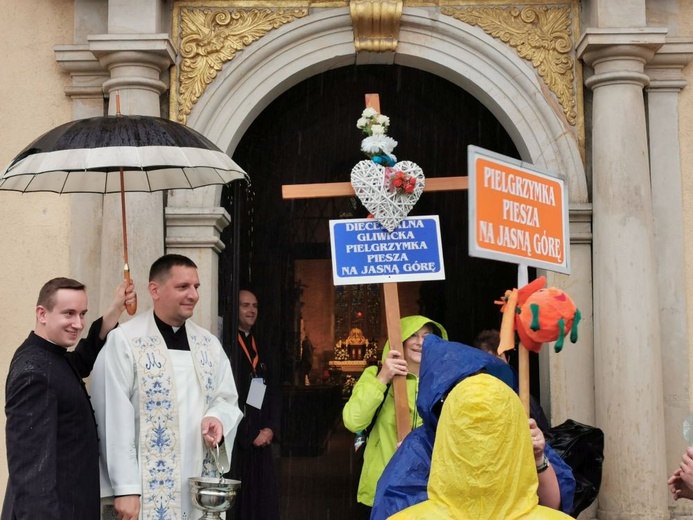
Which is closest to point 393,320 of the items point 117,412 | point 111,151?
point 117,412

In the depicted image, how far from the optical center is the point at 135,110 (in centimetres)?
674

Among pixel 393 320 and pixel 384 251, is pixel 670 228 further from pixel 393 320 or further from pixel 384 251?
pixel 393 320

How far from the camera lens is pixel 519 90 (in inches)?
276

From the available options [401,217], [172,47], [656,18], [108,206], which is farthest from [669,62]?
[108,206]

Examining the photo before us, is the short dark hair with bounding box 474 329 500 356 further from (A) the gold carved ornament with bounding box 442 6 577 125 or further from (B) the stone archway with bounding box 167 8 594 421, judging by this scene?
(A) the gold carved ornament with bounding box 442 6 577 125

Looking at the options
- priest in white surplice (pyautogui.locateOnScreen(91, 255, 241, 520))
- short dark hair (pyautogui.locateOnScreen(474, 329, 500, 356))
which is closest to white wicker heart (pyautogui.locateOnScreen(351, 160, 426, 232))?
short dark hair (pyautogui.locateOnScreen(474, 329, 500, 356))

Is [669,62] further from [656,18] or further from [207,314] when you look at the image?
[207,314]

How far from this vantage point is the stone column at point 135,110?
6613mm

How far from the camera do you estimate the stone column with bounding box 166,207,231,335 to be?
678 cm

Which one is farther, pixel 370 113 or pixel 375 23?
pixel 375 23

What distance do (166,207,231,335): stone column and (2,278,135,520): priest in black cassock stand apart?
2017mm

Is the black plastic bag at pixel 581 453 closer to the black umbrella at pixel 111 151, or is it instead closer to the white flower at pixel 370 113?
the white flower at pixel 370 113

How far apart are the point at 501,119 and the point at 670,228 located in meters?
1.26

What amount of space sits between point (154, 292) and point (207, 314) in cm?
155
